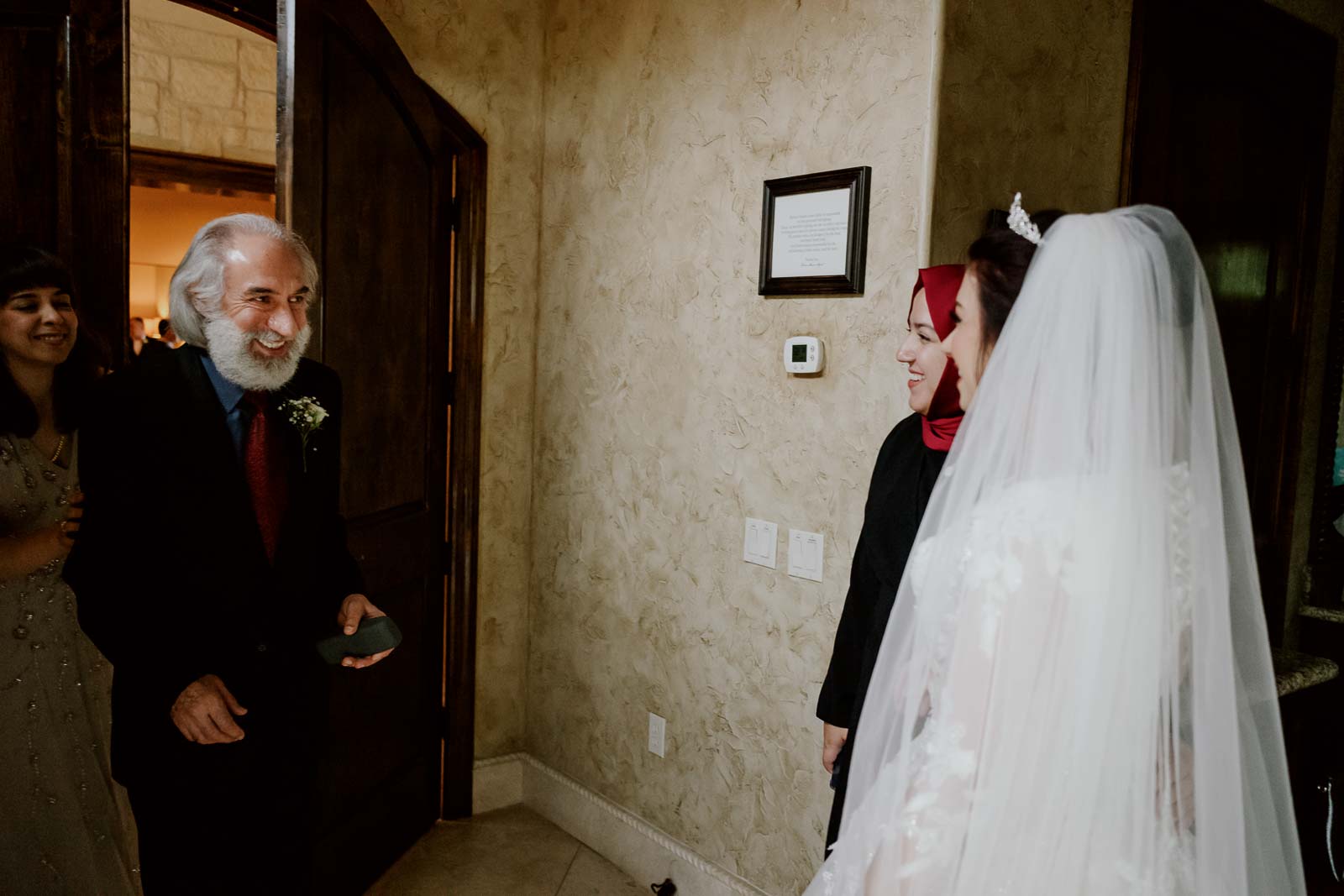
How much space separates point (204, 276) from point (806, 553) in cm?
150

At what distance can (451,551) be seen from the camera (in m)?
3.14

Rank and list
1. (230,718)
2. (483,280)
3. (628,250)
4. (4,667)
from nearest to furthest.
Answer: (230,718), (4,667), (628,250), (483,280)

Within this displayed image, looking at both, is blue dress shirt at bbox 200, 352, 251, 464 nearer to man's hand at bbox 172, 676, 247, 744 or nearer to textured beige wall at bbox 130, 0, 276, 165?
man's hand at bbox 172, 676, 247, 744

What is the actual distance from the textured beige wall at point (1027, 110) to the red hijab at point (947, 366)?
0.34 metres

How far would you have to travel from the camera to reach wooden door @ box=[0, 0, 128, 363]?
2.09 meters

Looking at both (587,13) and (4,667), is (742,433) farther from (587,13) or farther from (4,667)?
(4,667)

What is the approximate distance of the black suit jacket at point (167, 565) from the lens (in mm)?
1709

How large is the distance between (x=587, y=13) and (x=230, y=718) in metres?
2.37

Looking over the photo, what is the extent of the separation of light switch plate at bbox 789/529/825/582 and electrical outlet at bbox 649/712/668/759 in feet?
2.41

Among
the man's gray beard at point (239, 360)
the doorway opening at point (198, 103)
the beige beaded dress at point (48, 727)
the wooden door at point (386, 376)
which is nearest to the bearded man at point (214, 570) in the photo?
the man's gray beard at point (239, 360)

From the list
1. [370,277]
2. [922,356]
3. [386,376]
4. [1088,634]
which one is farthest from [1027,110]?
[386,376]

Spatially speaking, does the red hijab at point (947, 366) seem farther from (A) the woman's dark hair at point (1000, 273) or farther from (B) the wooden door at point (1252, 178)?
(B) the wooden door at point (1252, 178)

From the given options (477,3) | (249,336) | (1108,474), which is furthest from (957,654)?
(477,3)

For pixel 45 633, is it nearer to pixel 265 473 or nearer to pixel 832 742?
pixel 265 473
